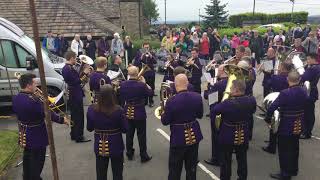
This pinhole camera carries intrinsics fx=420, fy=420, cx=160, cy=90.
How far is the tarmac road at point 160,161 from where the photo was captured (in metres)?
7.66

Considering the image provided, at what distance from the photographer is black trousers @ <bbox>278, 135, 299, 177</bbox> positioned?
7.12 meters

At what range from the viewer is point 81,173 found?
783cm

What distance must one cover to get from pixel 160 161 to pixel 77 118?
2.34 meters

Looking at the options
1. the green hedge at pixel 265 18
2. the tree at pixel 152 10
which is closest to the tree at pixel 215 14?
the green hedge at pixel 265 18

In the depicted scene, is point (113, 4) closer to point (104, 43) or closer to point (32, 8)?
point (104, 43)

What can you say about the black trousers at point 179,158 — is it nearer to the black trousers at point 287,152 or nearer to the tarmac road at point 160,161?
the tarmac road at point 160,161

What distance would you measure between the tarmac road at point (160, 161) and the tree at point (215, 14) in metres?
39.6

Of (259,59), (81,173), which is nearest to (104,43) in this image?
(259,59)

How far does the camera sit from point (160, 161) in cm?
832

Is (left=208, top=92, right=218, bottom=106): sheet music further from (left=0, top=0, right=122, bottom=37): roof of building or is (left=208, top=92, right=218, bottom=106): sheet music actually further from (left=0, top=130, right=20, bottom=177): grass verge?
(left=0, top=0, right=122, bottom=37): roof of building

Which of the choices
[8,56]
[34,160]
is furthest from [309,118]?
[8,56]

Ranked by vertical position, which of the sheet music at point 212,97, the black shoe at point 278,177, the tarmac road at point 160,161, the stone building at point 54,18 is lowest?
the tarmac road at point 160,161

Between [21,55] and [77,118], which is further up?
[21,55]

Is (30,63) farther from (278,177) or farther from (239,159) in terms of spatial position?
(278,177)
